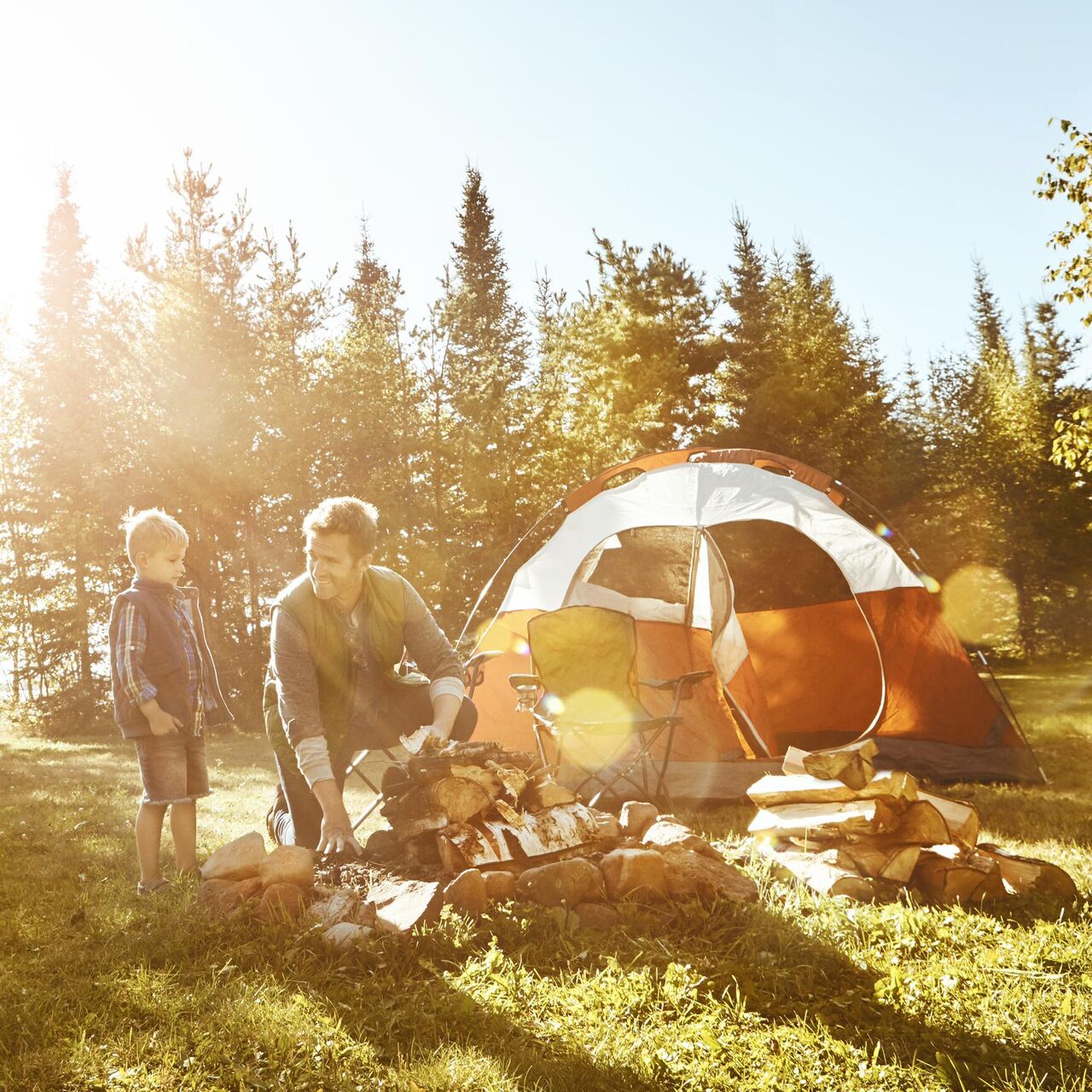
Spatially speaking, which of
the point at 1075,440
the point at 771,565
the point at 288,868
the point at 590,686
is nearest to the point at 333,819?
the point at 288,868

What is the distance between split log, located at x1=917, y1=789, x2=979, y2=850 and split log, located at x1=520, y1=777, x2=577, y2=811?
131cm

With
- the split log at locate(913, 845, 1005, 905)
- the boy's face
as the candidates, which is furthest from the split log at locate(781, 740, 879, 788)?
the boy's face

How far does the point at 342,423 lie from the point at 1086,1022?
12.6m

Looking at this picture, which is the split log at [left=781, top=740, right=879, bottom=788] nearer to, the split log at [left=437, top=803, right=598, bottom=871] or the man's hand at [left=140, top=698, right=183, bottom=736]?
the split log at [left=437, top=803, right=598, bottom=871]

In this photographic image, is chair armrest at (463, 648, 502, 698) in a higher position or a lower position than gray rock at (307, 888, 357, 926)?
higher

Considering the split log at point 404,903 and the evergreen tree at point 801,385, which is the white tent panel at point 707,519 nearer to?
the split log at point 404,903

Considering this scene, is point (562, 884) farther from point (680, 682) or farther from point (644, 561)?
point (644, 561)

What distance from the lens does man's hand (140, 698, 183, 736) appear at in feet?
10.6

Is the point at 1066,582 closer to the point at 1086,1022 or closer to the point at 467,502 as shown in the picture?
the point at 467,502

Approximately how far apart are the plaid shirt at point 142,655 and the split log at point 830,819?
2.28 meters

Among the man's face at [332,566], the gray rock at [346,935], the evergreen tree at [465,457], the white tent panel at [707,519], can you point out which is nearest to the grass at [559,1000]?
the gray rock at [346,935]

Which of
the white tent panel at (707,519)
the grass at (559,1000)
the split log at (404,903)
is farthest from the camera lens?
the white tent panel at (707,519)

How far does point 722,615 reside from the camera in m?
5.14

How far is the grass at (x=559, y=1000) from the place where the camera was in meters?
1.87
